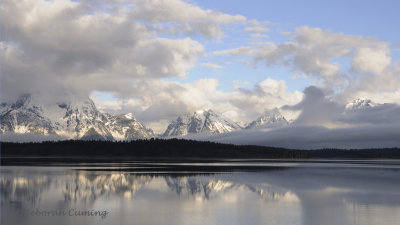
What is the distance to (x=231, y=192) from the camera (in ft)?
164

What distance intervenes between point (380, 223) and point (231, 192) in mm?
20519

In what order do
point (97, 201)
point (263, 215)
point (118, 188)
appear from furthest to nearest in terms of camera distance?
point (118, 188)
point (97, 201)
point (263, 215)

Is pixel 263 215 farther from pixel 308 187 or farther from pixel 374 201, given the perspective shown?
pixel 308 187

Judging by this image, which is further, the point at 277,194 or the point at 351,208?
the point at 277,194

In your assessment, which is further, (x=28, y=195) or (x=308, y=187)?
(x=308, y=187)

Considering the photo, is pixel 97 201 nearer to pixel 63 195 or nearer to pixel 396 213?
pixel 63 195

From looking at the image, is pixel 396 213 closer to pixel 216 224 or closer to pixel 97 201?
pixel 216 224

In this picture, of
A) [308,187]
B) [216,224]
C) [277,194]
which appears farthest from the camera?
[308,187]

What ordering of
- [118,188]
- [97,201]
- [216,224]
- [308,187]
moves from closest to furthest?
[216,224]
[97,201]
[118,188]
[308,187]

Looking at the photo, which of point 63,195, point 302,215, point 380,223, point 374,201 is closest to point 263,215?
point 302,215

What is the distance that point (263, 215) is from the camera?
3431 centimetres

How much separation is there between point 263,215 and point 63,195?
2164 cm

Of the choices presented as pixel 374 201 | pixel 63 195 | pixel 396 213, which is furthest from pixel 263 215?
pixel 63 195

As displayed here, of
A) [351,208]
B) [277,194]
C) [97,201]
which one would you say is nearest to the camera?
[351,208]
